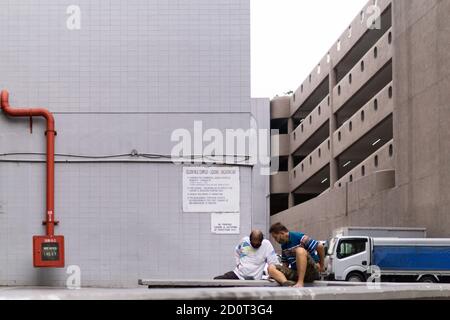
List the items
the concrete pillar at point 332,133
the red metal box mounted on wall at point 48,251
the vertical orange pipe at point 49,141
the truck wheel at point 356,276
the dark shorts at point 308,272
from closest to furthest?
1. the dark shorts at point 308,272
2. the red metal box mounted on wall at point 48,251
3. the vertical orange pipe at point 49,141
4. the truck wheel at point 356,276
5. the concrete pillar at point 332,133

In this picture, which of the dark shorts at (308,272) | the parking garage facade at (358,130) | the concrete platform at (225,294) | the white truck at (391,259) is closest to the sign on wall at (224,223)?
the dark shorts at (308,272)

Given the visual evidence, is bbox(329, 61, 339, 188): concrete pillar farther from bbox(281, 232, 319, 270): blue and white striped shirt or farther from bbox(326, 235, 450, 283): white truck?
bbox(281, 232, 319, 270): blue and white striped shirt

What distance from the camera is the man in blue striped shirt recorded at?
→ 7203 millimetres

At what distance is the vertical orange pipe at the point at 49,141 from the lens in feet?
43.9

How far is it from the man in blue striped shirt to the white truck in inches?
702

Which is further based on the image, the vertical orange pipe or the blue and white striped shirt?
the vertical orange pipe

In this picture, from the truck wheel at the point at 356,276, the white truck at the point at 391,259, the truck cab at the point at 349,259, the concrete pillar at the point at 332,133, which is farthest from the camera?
the concrete pillar at the point at 332,133

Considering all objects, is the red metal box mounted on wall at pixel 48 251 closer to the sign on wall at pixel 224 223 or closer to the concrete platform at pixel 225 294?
the sign on wall at pixel 224 223

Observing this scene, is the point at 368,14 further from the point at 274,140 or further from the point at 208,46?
the point at 208,46

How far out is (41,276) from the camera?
13.4 meters

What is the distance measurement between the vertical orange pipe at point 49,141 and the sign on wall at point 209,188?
2.37 meters

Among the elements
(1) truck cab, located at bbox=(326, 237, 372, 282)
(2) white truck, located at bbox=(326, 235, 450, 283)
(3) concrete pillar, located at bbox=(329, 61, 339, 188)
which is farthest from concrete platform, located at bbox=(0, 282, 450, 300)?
(3) concrete pillar, located at bbox=(329, 61, 339, 188)
